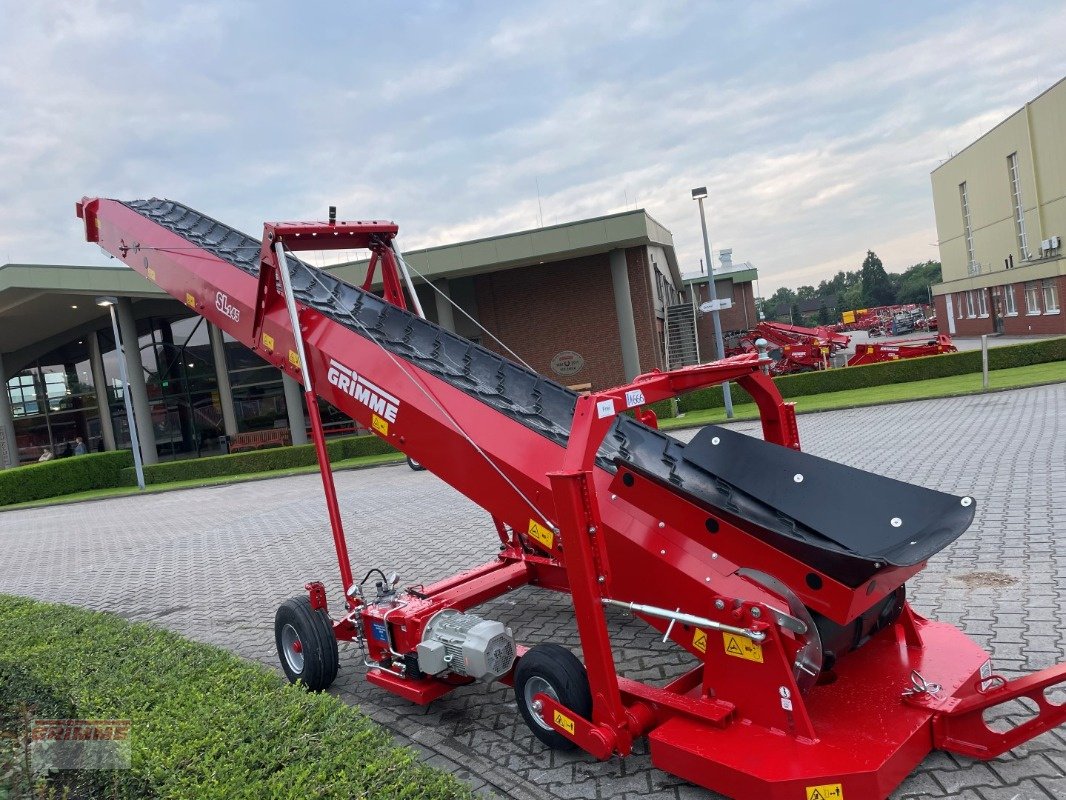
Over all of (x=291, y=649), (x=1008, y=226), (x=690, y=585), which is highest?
(x=1008, y=226)

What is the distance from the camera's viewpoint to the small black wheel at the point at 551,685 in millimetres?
3629

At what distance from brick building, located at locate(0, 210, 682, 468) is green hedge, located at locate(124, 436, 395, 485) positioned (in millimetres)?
2103

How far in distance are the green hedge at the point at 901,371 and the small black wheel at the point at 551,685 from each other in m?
17.5

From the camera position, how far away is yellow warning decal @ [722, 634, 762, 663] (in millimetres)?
3170

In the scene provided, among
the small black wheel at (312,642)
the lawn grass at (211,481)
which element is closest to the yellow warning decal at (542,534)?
the small black wheel at (312,642)

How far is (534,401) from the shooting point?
4617 millimetres

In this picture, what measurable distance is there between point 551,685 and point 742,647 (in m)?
0.99

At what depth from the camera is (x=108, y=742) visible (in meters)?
3.28

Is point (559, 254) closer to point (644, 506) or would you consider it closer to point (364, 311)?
point (364, 311)

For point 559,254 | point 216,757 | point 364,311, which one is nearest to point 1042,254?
point 559,254

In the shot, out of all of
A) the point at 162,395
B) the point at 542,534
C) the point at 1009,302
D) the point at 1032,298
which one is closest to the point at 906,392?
the point at 542,534

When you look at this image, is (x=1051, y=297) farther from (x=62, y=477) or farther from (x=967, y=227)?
(x=62, y=477)

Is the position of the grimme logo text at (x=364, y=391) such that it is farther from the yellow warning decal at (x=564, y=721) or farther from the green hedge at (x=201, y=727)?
the yellow warning decal at (x=564, y=721)

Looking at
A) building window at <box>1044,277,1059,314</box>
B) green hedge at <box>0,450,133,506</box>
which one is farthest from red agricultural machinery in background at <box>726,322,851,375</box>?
green hedge at <box>0,450,133,506</box>
